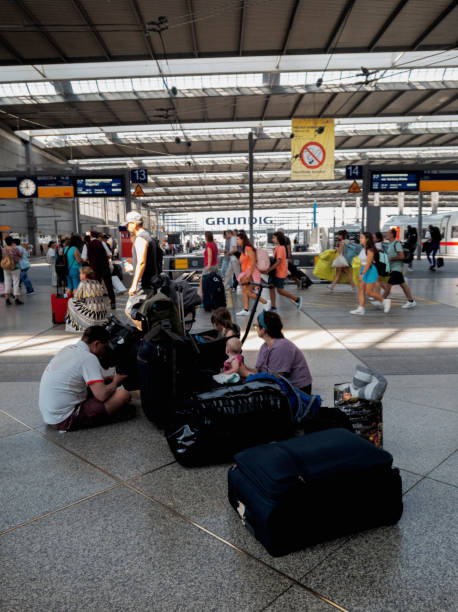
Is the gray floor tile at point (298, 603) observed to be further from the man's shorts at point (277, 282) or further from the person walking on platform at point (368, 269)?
the man's shorts at point (277, 282)

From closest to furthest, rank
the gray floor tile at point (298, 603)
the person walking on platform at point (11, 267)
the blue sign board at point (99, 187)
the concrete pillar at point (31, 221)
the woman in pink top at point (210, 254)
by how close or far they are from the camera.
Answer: the gray floor tile at point (298, 603) < the person walking on platform at point (11, 267) < the woman in pink top at point (210, 254) < the blue sign board at point (99, 187) < the concrete pillar at point (31, 221)

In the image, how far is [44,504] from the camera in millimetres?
3025

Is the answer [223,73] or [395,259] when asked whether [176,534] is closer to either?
[395,259]

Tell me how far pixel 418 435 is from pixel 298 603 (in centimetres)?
216

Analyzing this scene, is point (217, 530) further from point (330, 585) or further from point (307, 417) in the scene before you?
point (307, 417)

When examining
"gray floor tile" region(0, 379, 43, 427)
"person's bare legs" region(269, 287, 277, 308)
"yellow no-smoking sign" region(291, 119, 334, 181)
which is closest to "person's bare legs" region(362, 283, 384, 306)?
"person's bare legs" region(269, 287, 277, 308)

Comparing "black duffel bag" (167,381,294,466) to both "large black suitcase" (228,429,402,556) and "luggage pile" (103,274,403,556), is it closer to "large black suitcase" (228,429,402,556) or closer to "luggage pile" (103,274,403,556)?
"luggage pile" (103,274,403,556)

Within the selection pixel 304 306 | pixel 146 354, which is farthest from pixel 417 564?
pixel 304 306

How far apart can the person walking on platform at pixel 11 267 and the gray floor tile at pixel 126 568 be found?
10799 mm

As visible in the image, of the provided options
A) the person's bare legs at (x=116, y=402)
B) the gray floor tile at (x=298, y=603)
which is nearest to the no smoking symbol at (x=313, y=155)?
the person's bare legs at (x=116, y=402)

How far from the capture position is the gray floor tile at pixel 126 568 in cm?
219

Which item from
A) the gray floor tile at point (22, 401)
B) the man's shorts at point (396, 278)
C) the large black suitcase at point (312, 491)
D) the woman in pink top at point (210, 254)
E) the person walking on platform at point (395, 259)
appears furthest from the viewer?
the woman in pink top at point (210, 254)

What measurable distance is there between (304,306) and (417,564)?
9.69 metres

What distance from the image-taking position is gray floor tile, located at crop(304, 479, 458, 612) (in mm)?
2172
